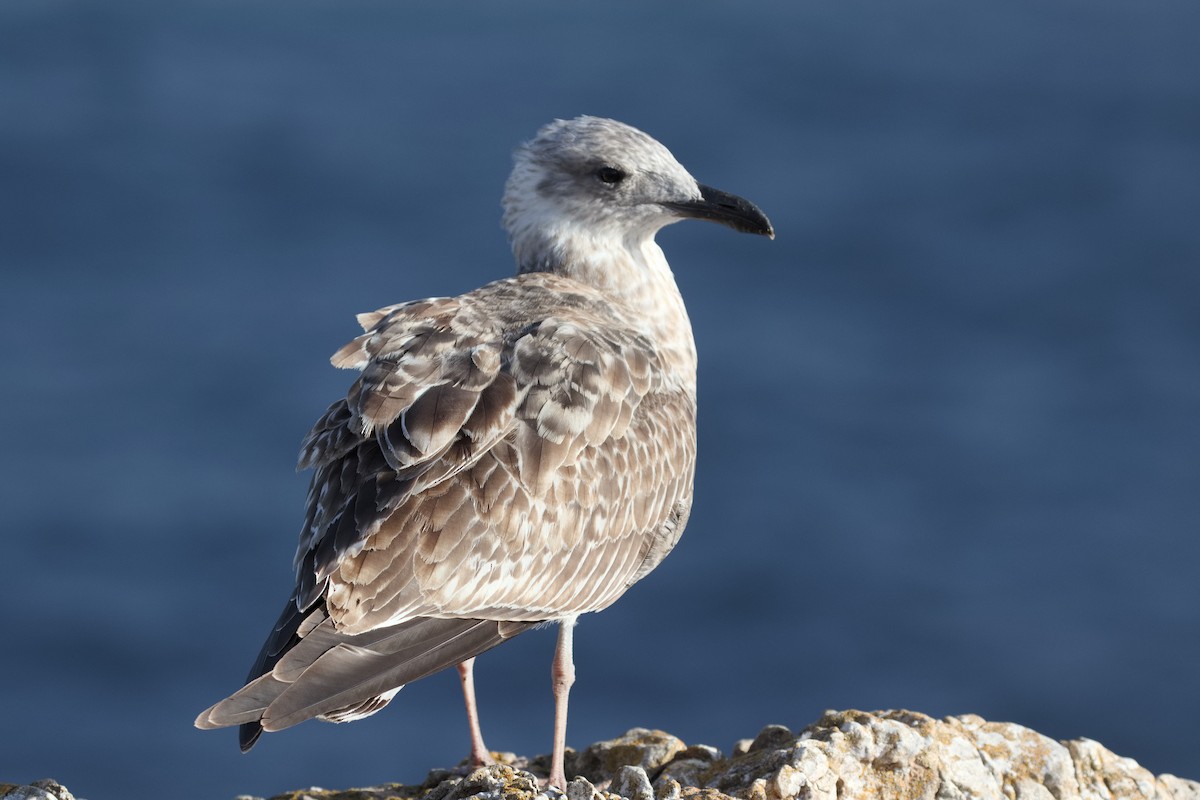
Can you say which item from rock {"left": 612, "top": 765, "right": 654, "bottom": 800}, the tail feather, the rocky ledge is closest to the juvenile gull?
the tail feather

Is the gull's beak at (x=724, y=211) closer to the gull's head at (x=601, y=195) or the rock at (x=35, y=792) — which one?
the gull's head at (x=601, y=195)

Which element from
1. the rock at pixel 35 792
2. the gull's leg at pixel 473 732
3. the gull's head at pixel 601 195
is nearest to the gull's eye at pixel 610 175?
the gull's head at pixel 601 195

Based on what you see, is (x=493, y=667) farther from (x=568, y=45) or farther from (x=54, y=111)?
(x=54, y=111)

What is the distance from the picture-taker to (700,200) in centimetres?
911

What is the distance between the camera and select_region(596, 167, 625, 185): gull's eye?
356 inches

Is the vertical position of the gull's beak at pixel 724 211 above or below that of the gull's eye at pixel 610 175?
below

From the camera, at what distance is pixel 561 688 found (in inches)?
306

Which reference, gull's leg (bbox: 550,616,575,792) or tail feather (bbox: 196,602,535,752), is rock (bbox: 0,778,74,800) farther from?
gull's leg (bbox: 550,616,575,792)

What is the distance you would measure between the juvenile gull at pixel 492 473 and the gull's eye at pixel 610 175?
0.04 feet

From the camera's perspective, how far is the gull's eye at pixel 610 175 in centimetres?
904

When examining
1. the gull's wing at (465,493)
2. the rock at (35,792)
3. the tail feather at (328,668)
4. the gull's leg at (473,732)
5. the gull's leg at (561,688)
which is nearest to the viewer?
the rock at (35,792)

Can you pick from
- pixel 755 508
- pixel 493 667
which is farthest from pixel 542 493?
pixel 755 508

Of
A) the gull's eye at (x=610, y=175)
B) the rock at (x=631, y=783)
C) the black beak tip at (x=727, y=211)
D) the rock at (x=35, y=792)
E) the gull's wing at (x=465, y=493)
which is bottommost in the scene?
the rock at (x=631, y=783)

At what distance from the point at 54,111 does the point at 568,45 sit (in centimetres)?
764
